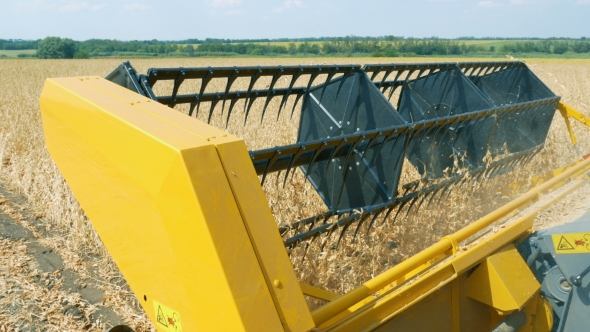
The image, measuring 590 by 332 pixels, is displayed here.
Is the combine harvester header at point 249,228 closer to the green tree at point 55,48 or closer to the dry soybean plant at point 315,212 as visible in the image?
the dry soybean plant at point 315,212

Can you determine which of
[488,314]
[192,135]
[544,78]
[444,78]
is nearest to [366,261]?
[488,314]

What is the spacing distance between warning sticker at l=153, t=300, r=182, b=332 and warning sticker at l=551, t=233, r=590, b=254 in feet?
5.47

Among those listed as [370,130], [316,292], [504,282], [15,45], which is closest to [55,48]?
[15,45]

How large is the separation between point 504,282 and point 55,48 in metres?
47.6

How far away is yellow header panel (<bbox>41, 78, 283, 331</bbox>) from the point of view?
134 centimetres

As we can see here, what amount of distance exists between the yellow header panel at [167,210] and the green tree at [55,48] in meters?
46.5

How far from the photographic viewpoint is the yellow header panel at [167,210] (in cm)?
134

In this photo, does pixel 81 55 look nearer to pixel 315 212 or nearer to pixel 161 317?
pixel 315 212

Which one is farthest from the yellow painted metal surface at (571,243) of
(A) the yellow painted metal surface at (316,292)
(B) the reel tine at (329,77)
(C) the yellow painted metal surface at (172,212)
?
(B) the reel tine at (329,77)

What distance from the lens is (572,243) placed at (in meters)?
2.20

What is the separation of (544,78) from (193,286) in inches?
738

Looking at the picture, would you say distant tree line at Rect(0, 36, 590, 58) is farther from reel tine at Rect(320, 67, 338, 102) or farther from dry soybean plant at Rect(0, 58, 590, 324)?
reel tine at Rect(320, 67, 338, 102)

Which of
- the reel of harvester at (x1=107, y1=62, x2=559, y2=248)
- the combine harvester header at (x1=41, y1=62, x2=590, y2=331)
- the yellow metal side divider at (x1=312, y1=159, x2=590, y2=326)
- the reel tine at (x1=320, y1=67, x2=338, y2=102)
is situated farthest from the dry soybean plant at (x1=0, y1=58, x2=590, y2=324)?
the yellow metal side divider at (x1=312, y1=159, x2=590, y2=326)

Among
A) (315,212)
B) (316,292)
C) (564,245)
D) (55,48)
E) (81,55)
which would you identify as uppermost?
(55,48)
